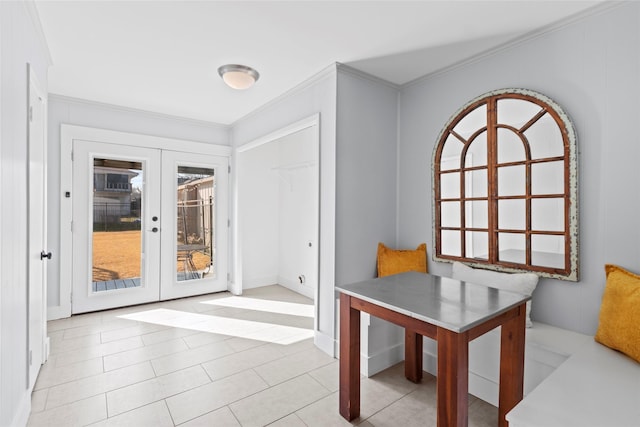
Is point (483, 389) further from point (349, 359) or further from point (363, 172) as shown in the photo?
point (363, 172)

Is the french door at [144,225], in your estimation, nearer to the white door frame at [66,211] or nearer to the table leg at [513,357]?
the white door frame at [66,211]

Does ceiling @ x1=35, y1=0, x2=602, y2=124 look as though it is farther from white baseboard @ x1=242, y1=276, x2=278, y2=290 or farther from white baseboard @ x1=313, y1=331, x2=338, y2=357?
white baseboard @ x1=242, y1=276, x2=278, y2=290

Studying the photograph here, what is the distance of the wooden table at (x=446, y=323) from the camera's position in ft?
4.56

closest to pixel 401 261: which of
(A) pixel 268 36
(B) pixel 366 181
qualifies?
(B) pixel 366 181

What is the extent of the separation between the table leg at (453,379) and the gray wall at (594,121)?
4.08 ft

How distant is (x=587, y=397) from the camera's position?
4.31 ft

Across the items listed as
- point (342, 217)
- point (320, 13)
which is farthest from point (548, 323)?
point (320, 13)

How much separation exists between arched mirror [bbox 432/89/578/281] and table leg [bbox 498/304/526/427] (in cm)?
69

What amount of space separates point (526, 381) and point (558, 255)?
33.3 inches

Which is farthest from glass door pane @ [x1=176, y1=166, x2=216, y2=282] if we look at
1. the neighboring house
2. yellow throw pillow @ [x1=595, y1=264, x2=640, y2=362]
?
yellow throw pillow @ [x1=595, y1=264, x2=640, y2=362]

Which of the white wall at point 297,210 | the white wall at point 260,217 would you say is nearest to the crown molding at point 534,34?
the white wall at point 297,210

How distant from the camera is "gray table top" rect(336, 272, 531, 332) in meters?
1.44

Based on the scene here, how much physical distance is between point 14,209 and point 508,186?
3.11 m

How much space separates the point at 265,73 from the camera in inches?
116
